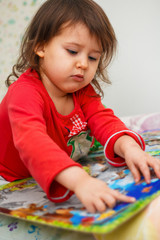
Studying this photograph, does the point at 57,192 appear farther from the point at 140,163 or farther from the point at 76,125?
the point at 76,125

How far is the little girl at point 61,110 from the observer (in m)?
0.49

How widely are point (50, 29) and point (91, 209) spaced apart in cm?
49

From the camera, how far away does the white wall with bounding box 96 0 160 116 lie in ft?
4.94

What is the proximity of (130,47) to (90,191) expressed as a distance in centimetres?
127

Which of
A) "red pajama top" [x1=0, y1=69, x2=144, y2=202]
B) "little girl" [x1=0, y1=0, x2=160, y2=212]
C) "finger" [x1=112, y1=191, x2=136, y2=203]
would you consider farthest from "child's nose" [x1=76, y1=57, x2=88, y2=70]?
"finger" [x1=112, y1=191, x2=136, y2=203]

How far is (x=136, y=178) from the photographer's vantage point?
0.54 metres

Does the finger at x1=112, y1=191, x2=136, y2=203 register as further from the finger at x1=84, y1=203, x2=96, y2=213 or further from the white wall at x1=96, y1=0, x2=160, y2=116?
the white wall at x1=96, y1=0, x2=160, y2=116

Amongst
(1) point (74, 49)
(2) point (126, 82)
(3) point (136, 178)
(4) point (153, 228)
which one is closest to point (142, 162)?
(3) point (136, 178)

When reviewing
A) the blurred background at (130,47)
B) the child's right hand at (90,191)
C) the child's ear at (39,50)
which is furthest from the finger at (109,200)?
the blurred background at (130,47)

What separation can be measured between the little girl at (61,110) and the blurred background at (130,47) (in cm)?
73

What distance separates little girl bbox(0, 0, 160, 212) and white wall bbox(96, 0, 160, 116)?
73 centimetres

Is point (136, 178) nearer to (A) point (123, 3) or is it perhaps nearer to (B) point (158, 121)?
A: (B) point (158, 121)

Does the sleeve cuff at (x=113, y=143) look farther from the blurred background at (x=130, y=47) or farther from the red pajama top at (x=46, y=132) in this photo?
the blurred background at (x=130, y=47)

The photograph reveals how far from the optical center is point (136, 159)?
0.59 m
